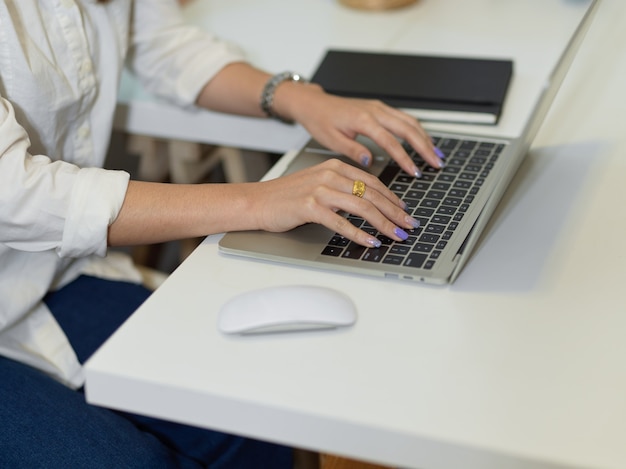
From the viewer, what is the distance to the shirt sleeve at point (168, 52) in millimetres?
1316

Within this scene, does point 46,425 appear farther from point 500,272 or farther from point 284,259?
point 500,272

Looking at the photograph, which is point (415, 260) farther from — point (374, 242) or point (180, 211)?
point (180, 211)

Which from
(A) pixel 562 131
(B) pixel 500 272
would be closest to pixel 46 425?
(B) pixel 500 272

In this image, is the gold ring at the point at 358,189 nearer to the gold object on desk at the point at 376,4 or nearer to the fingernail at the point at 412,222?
the fingernail at the point at 412,222

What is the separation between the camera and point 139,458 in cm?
93

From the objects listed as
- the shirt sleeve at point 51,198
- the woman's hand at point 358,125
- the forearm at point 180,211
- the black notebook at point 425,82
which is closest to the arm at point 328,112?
the woman's hand at point 358,125

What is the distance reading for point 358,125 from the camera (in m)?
1.09

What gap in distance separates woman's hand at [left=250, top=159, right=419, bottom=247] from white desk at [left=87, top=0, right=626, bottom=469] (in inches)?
2.1

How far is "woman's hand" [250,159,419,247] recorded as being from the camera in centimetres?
88

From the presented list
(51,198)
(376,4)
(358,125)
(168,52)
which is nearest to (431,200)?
(358,125)

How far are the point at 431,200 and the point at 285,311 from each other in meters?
0.28

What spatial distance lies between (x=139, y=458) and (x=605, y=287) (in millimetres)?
516

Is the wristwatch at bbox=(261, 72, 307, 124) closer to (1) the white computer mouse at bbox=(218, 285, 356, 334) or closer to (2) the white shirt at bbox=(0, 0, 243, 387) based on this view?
(2) the white shirt at bbox=(0, 0, 243, 387)

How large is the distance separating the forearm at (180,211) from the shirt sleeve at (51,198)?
0.06ft
